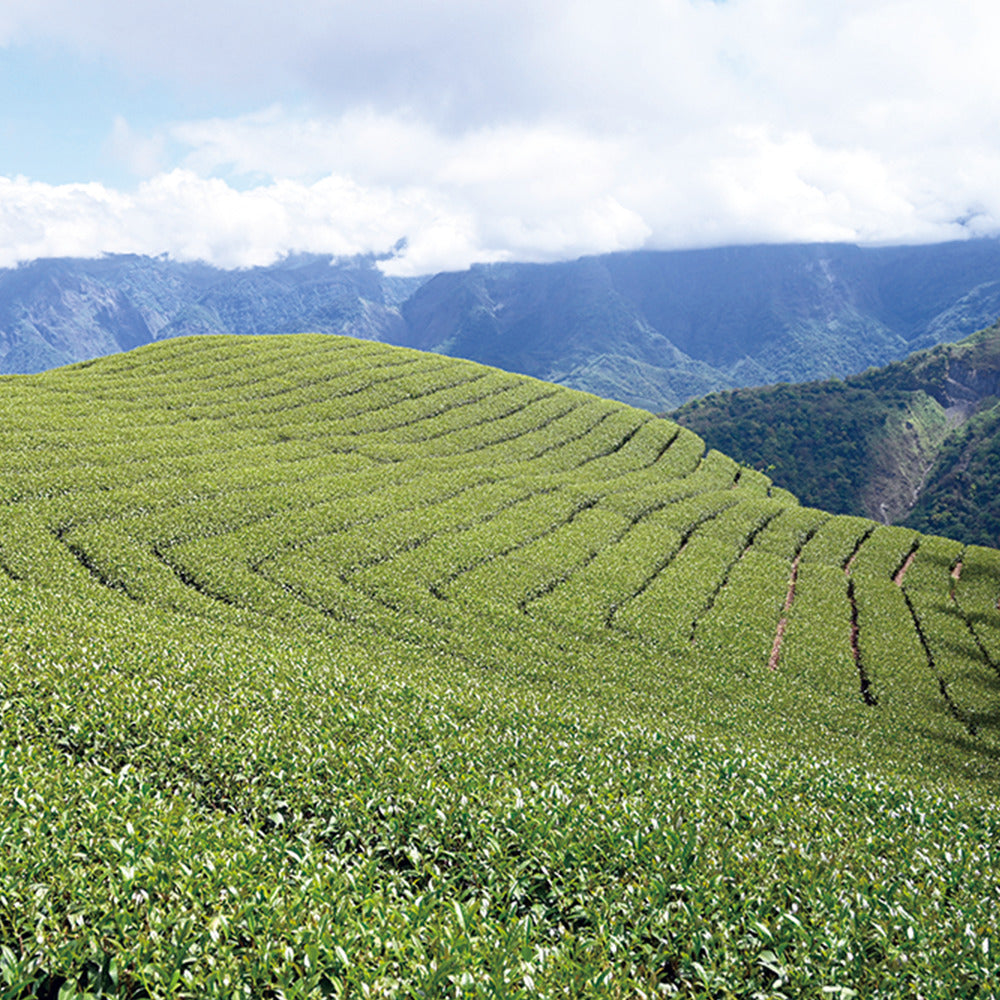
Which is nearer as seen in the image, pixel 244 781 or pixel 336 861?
pixel 336 861

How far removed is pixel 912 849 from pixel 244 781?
15309 millimetres

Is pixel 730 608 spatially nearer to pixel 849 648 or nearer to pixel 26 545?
pixel 849 648

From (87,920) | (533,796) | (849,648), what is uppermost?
(87,920)

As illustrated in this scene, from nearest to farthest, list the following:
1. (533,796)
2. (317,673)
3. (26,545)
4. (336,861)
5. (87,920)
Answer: (87,920) → (336,861) → (533,796) → (317,673) → (26,545)

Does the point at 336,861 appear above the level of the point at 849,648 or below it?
above

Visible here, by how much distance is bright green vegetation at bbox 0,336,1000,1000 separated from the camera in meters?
8.99

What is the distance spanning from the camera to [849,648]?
41.0 m

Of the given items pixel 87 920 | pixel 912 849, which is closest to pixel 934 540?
pixel 912 849

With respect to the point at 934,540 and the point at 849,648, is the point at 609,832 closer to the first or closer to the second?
the point at 849,648

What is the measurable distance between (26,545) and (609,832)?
37.5m

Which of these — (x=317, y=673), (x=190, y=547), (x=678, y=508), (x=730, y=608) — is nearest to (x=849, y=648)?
(x=730, y=608)

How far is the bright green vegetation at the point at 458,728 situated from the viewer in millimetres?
8992

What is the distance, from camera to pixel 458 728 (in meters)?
19.0

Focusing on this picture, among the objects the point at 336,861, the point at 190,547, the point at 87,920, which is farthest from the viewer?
the point at 190,547
